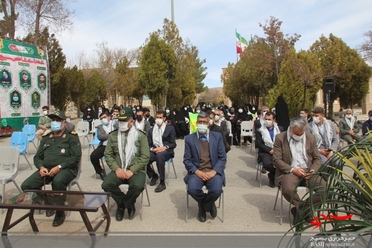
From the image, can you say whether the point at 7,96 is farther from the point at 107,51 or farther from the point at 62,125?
the point at 107,51

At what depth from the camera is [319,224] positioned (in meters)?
2.04

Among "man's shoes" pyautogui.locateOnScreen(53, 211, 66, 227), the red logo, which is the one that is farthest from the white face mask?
"man's shoes" pyautogui.locateOnScreen(53, 211, 66, 227)

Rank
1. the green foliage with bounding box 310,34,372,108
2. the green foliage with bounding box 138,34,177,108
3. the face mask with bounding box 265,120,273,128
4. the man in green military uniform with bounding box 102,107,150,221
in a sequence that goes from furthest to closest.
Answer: the green foliage with bounding box 310,34,372,108 → the green foliage with bounding box 138,34,177,108 → the face mask with bounding box 265,120,273,128 → the man in green military uniform with bounding box 102,107,150,221

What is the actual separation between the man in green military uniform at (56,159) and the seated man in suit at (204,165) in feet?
5.67

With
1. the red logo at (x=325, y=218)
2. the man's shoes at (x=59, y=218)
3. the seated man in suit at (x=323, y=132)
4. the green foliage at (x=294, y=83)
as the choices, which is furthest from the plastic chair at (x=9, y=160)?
the green foliage at (x=294, y=83)

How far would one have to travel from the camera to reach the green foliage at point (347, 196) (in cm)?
196

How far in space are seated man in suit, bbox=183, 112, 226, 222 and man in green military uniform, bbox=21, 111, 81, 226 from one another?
5.67 feet

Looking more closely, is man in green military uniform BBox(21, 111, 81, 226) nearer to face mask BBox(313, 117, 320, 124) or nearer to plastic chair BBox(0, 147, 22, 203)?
plastic chair BBox(0, 147, 22, 203)

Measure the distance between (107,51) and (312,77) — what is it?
1215 inches

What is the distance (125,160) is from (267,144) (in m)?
3.09

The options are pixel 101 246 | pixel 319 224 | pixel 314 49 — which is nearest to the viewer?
pixel 319 224

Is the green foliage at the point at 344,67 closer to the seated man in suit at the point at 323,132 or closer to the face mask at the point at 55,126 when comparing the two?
the seated man in suit at the point at 323,132

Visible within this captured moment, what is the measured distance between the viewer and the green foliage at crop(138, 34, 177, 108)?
62.9 ft

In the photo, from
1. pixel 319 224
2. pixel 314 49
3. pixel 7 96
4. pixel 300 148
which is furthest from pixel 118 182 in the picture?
pixel 314 49
